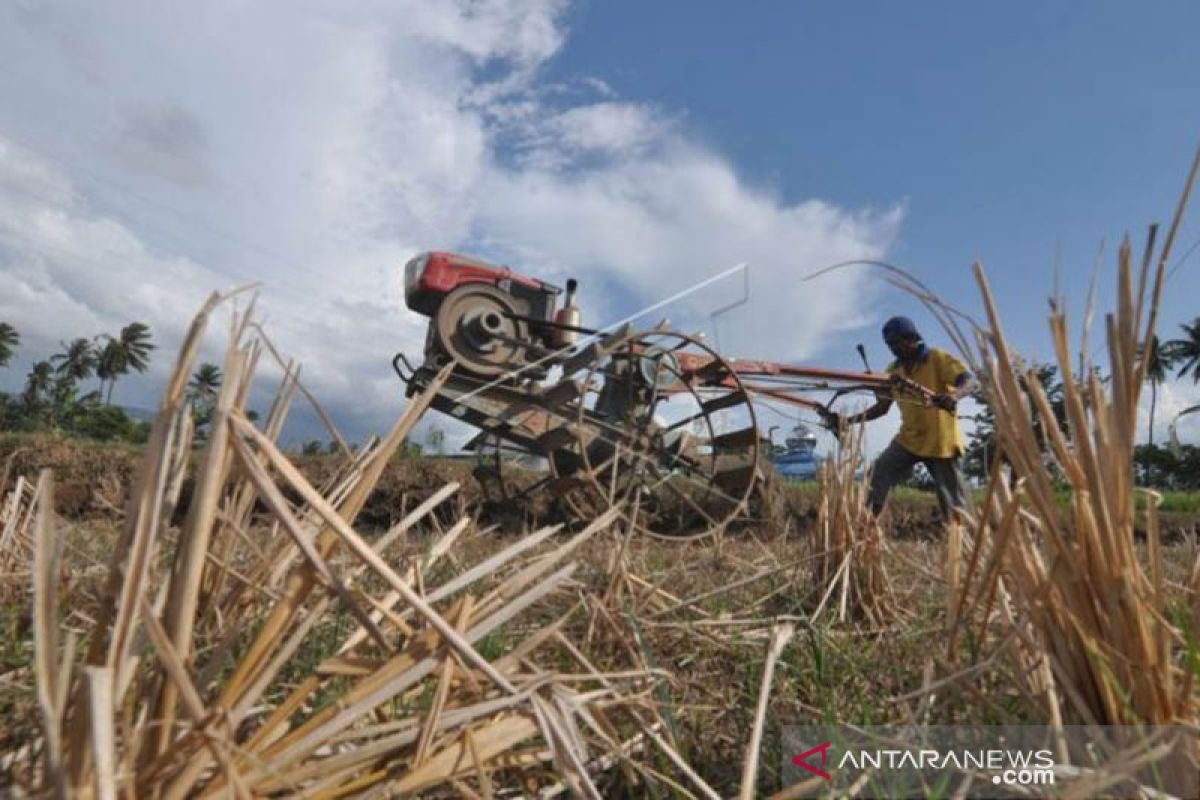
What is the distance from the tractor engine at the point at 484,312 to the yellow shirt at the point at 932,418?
2.85m

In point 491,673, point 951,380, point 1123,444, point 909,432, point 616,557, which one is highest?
point 951,380

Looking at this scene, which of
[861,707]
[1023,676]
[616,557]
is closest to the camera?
[1023,676]

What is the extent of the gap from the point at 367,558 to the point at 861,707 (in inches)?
34.2

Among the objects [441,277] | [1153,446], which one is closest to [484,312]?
[441,277]

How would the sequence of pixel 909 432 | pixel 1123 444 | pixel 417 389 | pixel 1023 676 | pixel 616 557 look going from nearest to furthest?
pixel 1123 444 → pixel 1023 676 → pixel 616 557 → pixel 909 432 → pixel 417 389

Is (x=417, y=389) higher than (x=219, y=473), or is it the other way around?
(x=417, y=389)

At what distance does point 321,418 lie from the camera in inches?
40.6

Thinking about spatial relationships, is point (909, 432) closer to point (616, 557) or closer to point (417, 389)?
point (417, 389)

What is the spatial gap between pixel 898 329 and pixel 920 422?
0.77 meters

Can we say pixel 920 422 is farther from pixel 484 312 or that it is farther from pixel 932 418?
pixel 484 312

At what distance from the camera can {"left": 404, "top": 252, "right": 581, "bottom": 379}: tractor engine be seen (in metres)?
6.68

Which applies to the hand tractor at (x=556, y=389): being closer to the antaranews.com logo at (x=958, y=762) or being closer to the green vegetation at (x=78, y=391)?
the antaranews.com logo at (x=958, y=762)

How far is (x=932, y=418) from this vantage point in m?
5.71

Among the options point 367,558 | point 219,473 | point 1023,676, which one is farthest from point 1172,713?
point 219,473
